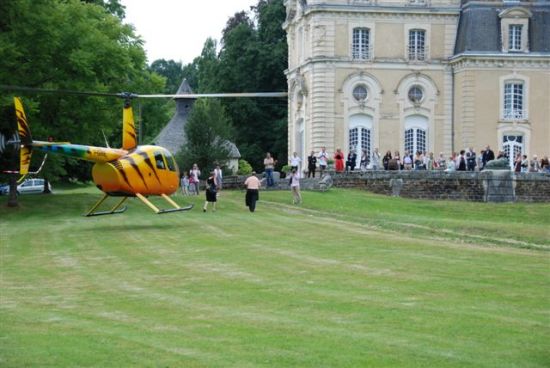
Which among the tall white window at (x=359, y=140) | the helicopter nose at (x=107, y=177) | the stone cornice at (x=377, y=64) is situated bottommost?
the helicopter nose at (x=107, y=177)

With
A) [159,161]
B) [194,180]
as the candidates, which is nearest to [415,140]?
[194,180]

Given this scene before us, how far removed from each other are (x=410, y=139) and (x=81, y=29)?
2318 centimetres

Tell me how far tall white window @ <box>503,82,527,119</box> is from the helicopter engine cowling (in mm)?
30269

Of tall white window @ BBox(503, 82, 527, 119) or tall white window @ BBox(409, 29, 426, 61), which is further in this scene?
tall white window @ BBox(409, 29, 426, 61)

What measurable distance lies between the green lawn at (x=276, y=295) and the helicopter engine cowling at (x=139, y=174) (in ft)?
4.02

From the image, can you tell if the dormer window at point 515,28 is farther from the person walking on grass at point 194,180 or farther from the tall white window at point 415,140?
the person walking on grass at point 194,180

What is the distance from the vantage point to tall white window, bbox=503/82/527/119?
63281 millimetres

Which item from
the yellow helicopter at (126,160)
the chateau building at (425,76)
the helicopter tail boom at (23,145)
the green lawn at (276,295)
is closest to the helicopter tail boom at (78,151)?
the yellow helicopter at (126,160)

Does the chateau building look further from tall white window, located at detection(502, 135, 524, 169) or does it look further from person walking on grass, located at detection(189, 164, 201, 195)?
person walking on grass, located at detection(189, 164, 201, 195)

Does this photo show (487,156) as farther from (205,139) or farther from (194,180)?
(205,139)

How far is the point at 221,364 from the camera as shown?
12852 millimetres

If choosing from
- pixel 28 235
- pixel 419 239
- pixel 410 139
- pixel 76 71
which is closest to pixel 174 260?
pixel 419 239

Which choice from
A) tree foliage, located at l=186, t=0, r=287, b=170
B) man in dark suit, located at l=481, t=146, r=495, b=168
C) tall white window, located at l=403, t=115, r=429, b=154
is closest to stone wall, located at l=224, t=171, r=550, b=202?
man in dark suit, located at l=481, t=146, r=495, b=168

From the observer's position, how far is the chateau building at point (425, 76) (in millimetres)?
62125
